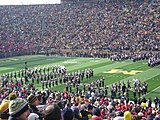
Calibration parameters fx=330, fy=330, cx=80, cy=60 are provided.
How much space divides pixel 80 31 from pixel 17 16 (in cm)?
1365

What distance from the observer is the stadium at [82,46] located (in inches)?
953

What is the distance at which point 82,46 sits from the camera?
44.6 metres

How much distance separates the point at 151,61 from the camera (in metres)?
30.1

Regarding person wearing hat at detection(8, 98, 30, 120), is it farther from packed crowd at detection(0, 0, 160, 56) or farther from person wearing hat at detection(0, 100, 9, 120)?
packed crowd at detection(0, 0, 160, 56)

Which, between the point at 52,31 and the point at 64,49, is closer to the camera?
the point at 64,49

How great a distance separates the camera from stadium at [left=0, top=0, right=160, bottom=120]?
24.2m

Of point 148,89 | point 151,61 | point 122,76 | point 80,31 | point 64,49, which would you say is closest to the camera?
point 148,89

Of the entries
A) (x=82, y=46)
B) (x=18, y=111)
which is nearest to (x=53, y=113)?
(x=18, y=111)

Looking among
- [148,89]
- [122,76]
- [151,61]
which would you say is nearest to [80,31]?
[151,61]

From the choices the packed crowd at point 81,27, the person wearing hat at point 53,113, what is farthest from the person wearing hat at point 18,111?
the packed crowd at point 81,27

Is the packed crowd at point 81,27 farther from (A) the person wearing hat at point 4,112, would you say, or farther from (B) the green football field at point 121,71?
(A) the person wearing hat at point 4,112

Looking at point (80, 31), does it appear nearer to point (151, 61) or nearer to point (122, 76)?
point (151, 61)

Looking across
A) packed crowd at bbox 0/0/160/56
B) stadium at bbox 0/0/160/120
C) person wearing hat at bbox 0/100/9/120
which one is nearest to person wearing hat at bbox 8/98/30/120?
person wearing hat at bbox 0/100/9/120

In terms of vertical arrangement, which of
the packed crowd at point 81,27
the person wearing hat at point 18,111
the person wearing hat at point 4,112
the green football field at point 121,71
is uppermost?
the packed crowd at point 81,27
